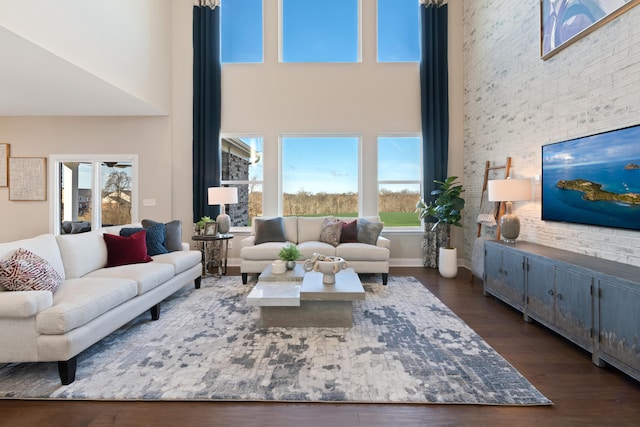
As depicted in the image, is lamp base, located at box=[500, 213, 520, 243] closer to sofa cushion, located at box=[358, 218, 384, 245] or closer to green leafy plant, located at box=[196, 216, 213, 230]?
sofa cushion, located at box=[358, 218, 384, 245]

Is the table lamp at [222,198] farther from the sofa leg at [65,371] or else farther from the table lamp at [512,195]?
the table lamp at [512,195]

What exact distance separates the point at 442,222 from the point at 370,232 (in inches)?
50.9

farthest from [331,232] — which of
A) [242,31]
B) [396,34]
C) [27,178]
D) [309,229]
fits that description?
[27,178]

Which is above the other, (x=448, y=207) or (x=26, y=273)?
(x=448, y=207)

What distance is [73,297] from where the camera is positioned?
2.27m

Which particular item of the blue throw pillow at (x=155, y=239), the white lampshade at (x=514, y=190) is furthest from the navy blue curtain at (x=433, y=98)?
the blue throw pillow at (x=155, y=239)

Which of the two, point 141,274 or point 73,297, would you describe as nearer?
point 73,297

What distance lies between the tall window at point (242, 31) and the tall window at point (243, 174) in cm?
152

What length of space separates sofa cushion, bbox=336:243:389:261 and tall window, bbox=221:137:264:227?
210 centimetres

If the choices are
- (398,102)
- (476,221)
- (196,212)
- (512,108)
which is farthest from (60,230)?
(512,108)

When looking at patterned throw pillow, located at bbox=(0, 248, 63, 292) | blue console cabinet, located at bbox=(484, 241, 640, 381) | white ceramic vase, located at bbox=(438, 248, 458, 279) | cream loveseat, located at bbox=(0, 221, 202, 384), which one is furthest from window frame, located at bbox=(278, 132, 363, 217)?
patterned throw pillow, located at bbox=(0, 248, 63, 292)

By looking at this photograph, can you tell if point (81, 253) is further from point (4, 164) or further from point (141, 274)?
point (4, 164)

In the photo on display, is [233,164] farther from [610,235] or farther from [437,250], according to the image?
[610,235]

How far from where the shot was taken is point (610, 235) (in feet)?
9.08
